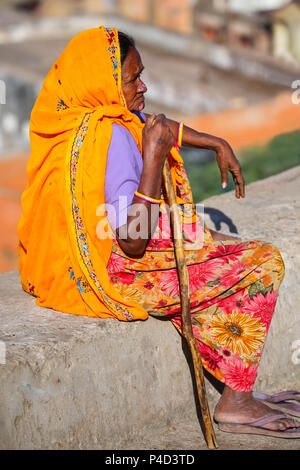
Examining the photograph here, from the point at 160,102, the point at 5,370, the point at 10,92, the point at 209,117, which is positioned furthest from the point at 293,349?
the point at 160,102

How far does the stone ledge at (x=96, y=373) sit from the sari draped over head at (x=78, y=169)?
0.40ft

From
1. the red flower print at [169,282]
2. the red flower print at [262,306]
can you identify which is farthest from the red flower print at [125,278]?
the red flower print at [262,306]

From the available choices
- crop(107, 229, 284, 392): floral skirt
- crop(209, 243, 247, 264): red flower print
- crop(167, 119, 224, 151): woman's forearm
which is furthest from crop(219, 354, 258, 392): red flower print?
crop(167, 119, 224, 151): woman's forearm

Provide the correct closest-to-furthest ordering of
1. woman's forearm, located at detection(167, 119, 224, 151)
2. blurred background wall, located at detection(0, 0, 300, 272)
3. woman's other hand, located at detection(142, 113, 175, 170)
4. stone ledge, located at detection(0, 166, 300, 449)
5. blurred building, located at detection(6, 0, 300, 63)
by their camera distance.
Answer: stone ledge, located at detection(0, 166, 300, 449), woman's other hand, located at detection(142, 113, 175, 170), woman's forearm, located at detection(167, 119, 224, 151), blurred background wall, located at detection(0, 0, 300, 272), blurred building, located at detection(6, 0, 300, 63)

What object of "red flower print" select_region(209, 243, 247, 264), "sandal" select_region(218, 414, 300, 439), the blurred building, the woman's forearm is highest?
the blurred building

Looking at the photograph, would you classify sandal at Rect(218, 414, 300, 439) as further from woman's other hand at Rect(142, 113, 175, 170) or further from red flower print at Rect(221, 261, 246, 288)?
woman's other hand at Rect(142, 113, 175, 170)

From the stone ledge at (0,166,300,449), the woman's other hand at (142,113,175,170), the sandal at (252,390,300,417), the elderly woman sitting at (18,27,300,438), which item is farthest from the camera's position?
the sandal at (252,390,300,417)

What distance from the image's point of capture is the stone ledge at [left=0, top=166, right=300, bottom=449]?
105 inches

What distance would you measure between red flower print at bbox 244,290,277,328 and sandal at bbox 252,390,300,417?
0.41 m

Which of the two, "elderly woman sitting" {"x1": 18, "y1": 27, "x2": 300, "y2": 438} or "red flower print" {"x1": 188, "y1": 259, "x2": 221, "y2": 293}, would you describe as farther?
"red flower print" {"x1": 188, "y1": 259, "x2": 221, "y2": 293}

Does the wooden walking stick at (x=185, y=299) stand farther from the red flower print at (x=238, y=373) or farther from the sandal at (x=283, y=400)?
the sandal at (x=283, y=400)

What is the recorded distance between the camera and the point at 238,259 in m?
3.03

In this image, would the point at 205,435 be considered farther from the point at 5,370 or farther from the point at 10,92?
the point at 10,92

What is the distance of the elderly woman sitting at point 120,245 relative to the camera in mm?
2912
